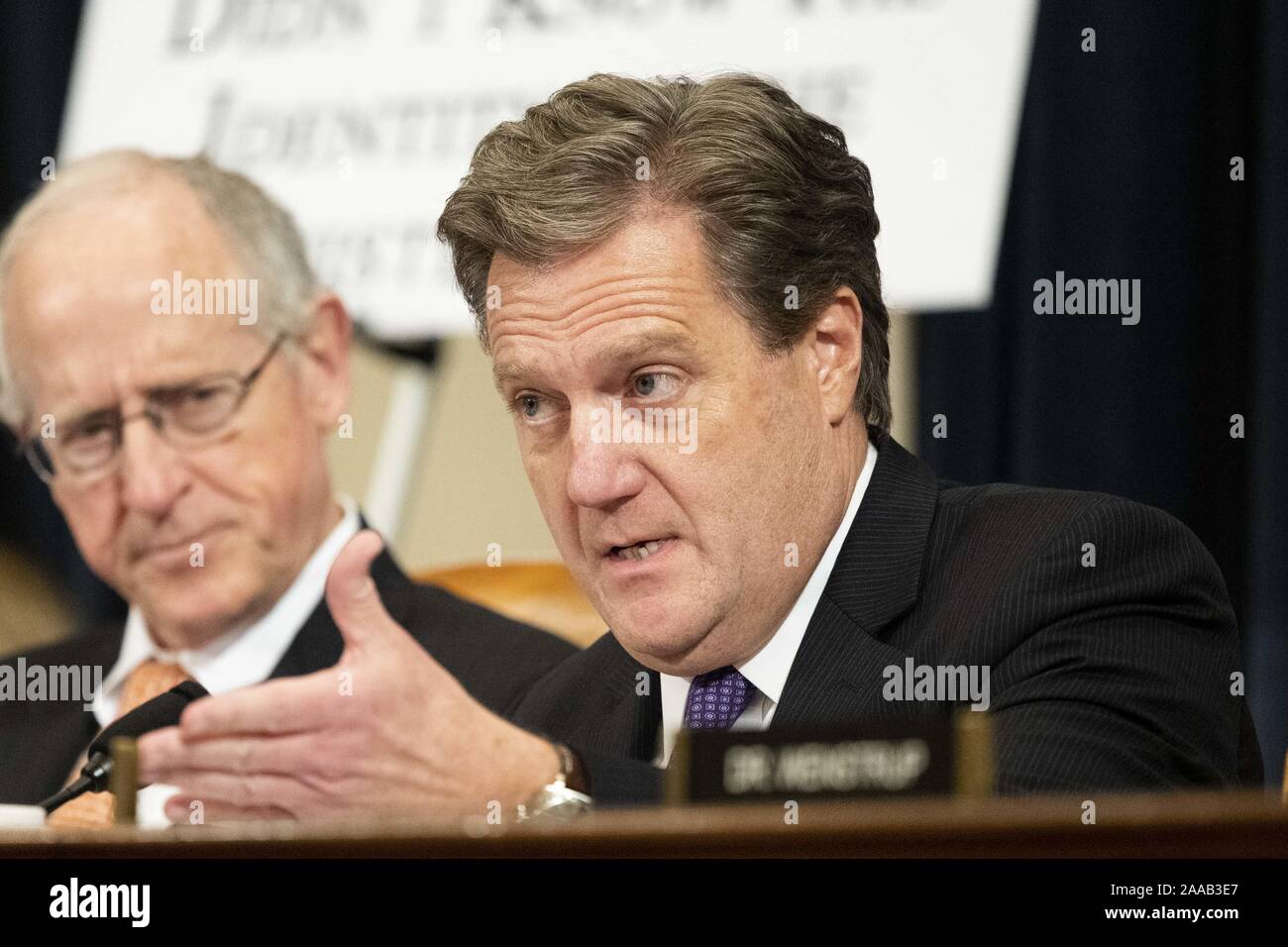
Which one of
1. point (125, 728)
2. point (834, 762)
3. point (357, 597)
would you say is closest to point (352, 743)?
point (357, 597)

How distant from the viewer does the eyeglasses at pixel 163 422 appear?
2871 mm

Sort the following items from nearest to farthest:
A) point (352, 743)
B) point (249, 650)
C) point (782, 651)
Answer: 1. point (352, 743)
2. point (782, 651)
3. point (249, 650)

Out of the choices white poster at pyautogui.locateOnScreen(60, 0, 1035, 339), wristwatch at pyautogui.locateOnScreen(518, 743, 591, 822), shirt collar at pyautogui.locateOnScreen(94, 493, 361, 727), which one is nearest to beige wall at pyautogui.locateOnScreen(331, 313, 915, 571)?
white poster at pyautogui.locateOnScreen(60, 0, 1035, 339)

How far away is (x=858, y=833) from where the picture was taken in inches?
36.1

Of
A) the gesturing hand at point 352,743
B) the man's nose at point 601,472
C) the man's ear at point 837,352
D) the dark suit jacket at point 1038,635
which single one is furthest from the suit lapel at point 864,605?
the gesturing hand at point 352,743

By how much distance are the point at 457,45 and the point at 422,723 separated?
215 cm

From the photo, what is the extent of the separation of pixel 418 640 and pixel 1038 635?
3.77 feet

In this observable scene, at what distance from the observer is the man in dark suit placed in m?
1.83

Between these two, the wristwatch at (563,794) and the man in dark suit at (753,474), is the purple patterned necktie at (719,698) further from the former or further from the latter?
the wristwatch at (563,794)

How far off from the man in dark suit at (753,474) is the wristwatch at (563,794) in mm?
427

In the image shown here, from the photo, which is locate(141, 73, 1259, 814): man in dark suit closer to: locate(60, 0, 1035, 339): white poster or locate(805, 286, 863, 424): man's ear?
locate(805, 286, 863, 424): man's ear

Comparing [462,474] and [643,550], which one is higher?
[462,474]

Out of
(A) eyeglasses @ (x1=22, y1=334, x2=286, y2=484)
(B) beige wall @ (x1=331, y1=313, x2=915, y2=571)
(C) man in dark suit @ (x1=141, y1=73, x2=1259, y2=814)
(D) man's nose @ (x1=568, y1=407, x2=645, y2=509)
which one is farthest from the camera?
(B) beige wall @ (x1=331, y1=313, x2=915, y2=571)

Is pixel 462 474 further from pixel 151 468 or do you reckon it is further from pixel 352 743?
pixel 352 743
